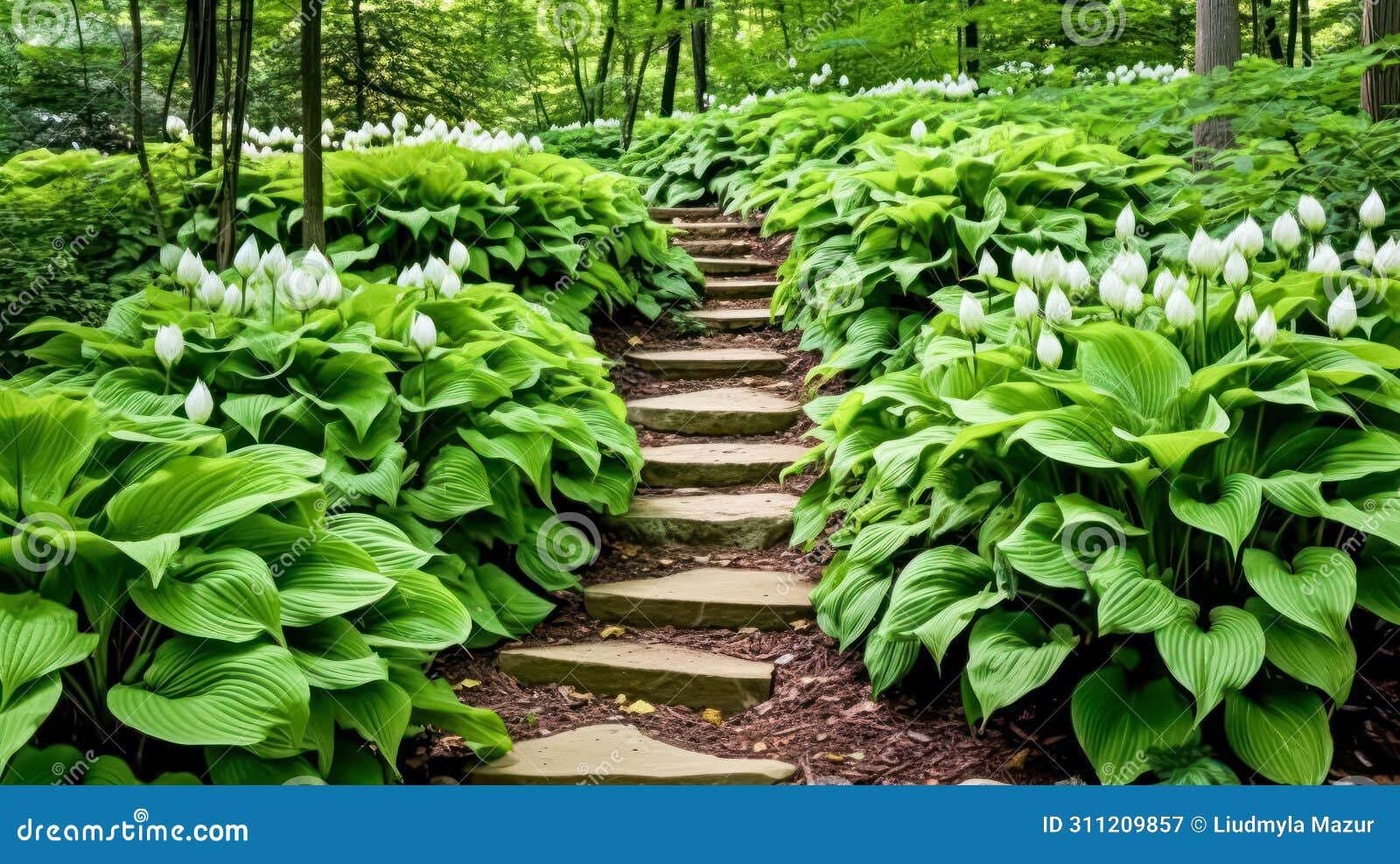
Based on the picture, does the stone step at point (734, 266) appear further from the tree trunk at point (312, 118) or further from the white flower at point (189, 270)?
the white flower at point (189, 270)

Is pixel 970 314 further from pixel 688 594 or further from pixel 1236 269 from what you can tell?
pixel 688 594

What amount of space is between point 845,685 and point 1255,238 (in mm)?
1897

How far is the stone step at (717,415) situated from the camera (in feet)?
17.7

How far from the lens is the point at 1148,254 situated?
16.3 feet

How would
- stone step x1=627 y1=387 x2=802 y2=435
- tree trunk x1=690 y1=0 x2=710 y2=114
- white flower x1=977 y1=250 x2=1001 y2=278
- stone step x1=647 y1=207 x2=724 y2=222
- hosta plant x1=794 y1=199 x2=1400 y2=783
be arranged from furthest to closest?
tree trunk x1=690 y1=0 x2=710 y2=114 → stone step x1=647 y1=207 x2=724 y2=222 → stone step x1=627 y1=387 x2=802 y2=435 → white flower x1=977 y1=250 x2=1001 y2=278 → hosta plant x1=794 y1=199 x2=1400 y2=783

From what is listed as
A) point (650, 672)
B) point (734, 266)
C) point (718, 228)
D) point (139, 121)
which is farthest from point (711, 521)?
point (718, 228)

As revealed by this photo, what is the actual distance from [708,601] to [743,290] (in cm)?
376

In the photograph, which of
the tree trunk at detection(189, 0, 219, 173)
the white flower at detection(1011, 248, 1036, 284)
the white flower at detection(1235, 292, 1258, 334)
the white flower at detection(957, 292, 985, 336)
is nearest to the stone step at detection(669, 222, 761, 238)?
the tree trunk at detection(189, 0, 219, 173)

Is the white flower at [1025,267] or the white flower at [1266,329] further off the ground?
the white flower at [1025,267]

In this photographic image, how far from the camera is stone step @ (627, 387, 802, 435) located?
17.7ft

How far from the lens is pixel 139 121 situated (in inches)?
183

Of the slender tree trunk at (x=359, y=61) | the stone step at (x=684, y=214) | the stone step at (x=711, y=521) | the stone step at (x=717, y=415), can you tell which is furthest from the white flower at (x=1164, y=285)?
the slender tree trunk at (x=359, y=61)

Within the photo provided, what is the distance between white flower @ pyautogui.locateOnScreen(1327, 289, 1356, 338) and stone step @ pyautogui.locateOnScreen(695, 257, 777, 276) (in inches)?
192

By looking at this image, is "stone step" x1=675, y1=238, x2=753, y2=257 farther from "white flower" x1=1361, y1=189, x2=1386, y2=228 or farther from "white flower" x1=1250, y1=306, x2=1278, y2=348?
"white flower" x1=1250, y1=306, x2=1278, y2=348
